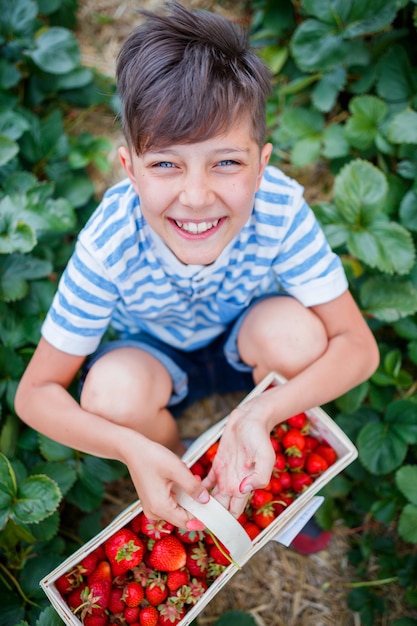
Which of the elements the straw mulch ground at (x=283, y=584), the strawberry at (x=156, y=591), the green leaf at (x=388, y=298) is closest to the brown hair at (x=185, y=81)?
the green leaf at (x=388, y=298)

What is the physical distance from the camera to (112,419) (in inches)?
42.2

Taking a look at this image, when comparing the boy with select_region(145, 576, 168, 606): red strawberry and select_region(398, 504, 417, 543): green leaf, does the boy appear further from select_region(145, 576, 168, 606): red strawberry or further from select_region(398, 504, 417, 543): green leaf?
select_region(398, 504, 417, 543): green leaf

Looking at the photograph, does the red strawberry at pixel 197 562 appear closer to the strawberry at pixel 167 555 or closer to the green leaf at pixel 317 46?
the strawberry at pixel 167 555

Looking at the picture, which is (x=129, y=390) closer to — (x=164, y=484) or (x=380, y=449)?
(x=164, y=484)

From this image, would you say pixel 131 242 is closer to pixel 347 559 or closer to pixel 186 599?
pixel 186 599

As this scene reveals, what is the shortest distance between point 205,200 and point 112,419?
1.56 feet

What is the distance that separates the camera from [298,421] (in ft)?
3.59

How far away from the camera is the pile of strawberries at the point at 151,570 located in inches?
36.3

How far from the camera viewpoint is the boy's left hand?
92 centimetres

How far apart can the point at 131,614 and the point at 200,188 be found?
697mm

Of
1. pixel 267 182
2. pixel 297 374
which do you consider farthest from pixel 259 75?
pixel 297 374

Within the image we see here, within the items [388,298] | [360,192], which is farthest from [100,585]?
[360,192]

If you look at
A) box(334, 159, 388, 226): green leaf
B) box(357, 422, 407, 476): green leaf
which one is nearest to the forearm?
box(357, 422, 407, 476): green leaf

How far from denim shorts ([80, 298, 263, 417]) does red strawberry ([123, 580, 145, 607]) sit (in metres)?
0.44
